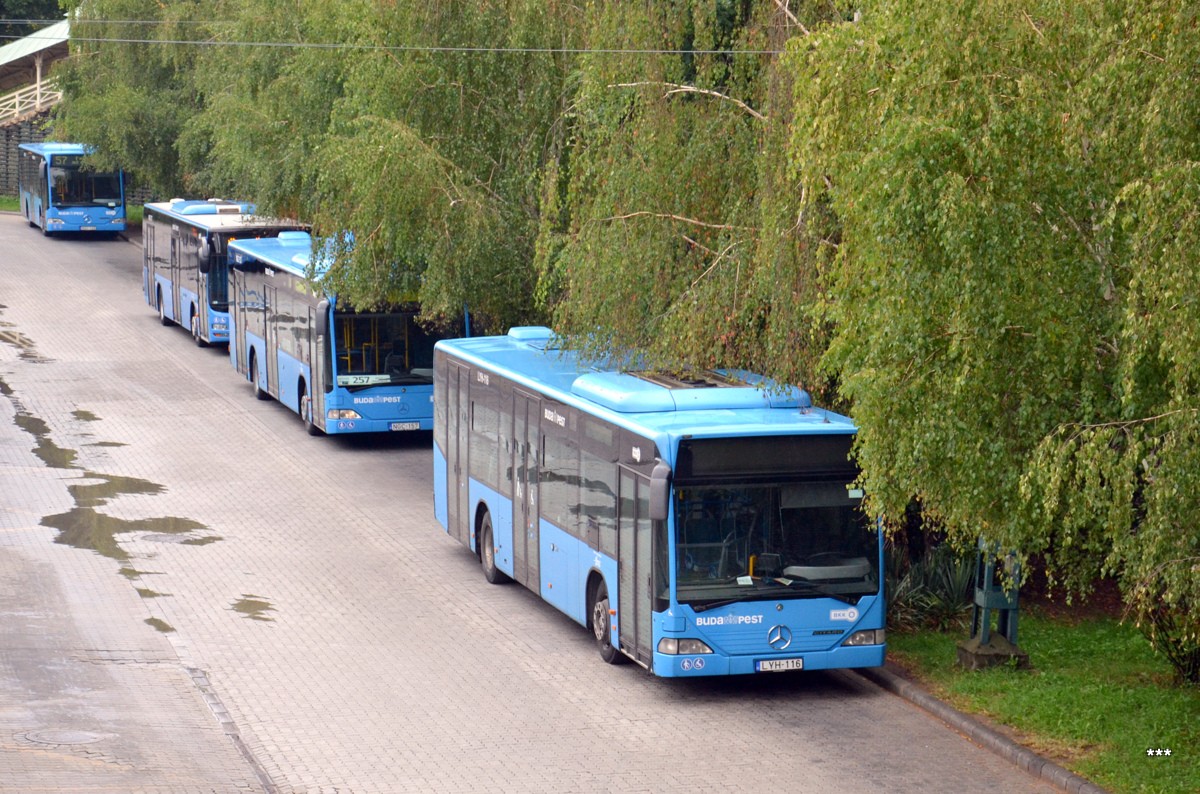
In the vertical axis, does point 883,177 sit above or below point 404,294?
above

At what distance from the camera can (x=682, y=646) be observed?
14.1 meters

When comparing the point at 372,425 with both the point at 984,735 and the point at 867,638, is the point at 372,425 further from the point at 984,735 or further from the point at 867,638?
the point at 984,735

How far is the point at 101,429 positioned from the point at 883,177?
20.1 meters

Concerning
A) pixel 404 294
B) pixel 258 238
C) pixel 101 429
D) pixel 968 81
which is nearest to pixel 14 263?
pixel 258 238

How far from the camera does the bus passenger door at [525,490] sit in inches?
678

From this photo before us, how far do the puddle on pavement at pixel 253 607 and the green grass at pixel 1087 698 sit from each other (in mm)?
6384

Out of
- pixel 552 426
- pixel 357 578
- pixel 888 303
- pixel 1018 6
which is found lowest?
pixel 357 578

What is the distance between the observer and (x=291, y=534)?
21359mm

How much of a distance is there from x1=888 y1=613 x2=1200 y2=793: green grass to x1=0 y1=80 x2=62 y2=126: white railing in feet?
187

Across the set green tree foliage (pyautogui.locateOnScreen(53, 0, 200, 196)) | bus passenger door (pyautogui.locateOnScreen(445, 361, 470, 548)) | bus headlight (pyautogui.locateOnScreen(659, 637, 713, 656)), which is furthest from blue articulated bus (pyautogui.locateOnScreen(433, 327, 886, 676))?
green tree foliage (pyautogui.locateOnScreen(53, 0, 200, 196))

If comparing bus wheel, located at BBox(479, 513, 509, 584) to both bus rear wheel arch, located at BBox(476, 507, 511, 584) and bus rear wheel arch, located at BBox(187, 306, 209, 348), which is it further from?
bus rear wheel arch, located at BBox(187, 306, 209, 348)

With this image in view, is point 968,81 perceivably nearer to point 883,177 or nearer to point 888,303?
point 883,177

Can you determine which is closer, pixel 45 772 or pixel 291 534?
pixel 45 772

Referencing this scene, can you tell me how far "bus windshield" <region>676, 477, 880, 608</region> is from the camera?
46.0 feet
